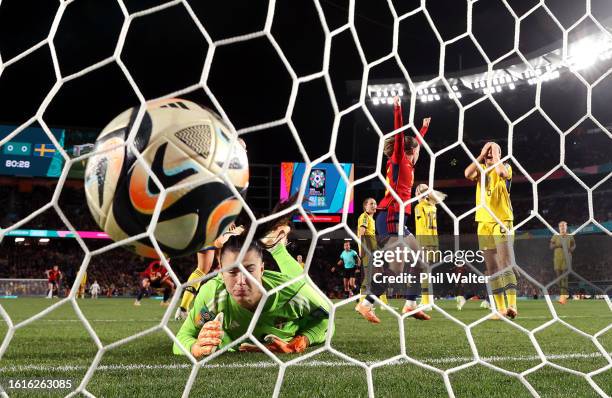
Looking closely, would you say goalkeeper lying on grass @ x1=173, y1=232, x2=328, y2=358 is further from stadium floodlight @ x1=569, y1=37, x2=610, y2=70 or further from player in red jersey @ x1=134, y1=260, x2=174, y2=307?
stadium floodlight @ x1=569, y1=37, x2=610, y2=70

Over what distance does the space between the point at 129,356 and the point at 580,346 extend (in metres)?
2.00

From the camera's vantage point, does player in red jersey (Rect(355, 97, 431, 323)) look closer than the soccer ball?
No

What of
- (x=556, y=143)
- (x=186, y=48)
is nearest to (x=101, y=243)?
(x=186, y=48)

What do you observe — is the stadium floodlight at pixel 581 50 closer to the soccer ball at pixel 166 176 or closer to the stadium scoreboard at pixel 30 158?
the soccer ball at pixel 166 176

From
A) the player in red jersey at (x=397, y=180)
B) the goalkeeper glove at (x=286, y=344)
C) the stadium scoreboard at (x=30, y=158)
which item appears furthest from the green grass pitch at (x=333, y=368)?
the stadium scoreboard at (x=30, y=158)

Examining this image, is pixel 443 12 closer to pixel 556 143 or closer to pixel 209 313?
pixel 556 143

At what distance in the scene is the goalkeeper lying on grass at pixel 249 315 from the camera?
183cm

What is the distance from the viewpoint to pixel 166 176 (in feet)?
4.32

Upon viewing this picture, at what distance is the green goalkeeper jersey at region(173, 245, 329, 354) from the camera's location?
1984 mm

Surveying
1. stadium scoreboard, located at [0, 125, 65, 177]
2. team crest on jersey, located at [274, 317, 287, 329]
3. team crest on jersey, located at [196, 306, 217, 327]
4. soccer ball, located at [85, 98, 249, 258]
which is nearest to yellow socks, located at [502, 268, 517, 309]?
team crest on jersey, located at [274, 317, 287, 329]

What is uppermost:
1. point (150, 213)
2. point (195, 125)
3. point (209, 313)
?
point (195, 125)

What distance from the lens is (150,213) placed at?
4.38ft

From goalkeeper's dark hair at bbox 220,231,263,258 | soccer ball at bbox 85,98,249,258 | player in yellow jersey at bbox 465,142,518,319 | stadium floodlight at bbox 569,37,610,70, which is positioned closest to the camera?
soccer ball at bbox 85,98,249,258

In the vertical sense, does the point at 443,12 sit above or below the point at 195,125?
above
